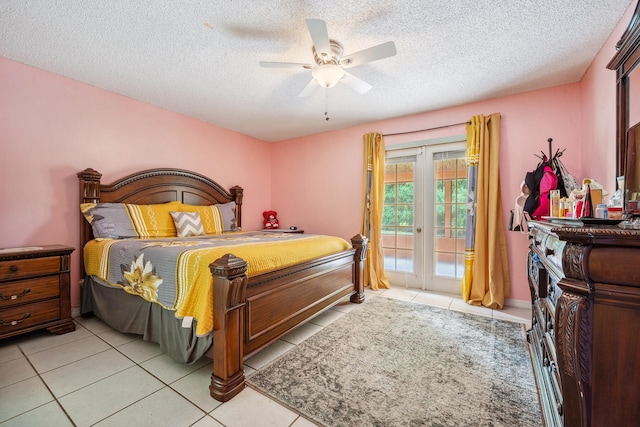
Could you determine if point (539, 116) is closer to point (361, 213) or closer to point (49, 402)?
point (361, 213)

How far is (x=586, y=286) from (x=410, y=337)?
5.99ft

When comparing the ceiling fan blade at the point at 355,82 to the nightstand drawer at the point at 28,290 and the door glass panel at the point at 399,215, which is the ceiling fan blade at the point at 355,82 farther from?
the nightstand drawer at the point at 28,290

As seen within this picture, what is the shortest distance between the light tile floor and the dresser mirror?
7.87 feet

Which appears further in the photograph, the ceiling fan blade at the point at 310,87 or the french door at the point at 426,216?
the french door at the point at 426,216

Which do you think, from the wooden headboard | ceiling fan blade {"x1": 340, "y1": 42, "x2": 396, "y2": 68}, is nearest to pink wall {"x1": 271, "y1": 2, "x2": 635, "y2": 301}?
the wooden headboard

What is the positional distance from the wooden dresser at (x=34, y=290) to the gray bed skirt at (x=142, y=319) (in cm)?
27

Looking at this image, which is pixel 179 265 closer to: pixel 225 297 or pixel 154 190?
pixel 225 297

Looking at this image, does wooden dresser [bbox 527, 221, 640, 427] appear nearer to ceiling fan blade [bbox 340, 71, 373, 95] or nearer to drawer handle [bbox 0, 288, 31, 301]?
ceiling fan blade [bbox 340, 71, 373, 95]

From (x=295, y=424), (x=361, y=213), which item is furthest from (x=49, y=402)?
(x=361, y=213)

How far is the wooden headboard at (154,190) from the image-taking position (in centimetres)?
286

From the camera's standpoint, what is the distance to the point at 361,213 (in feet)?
13.6

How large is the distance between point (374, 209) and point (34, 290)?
147 inches

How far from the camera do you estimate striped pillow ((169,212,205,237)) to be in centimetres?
323

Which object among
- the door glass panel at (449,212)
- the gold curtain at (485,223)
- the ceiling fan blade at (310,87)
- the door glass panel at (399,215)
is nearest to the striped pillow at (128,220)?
the ceiling fan blade at (310,87)
